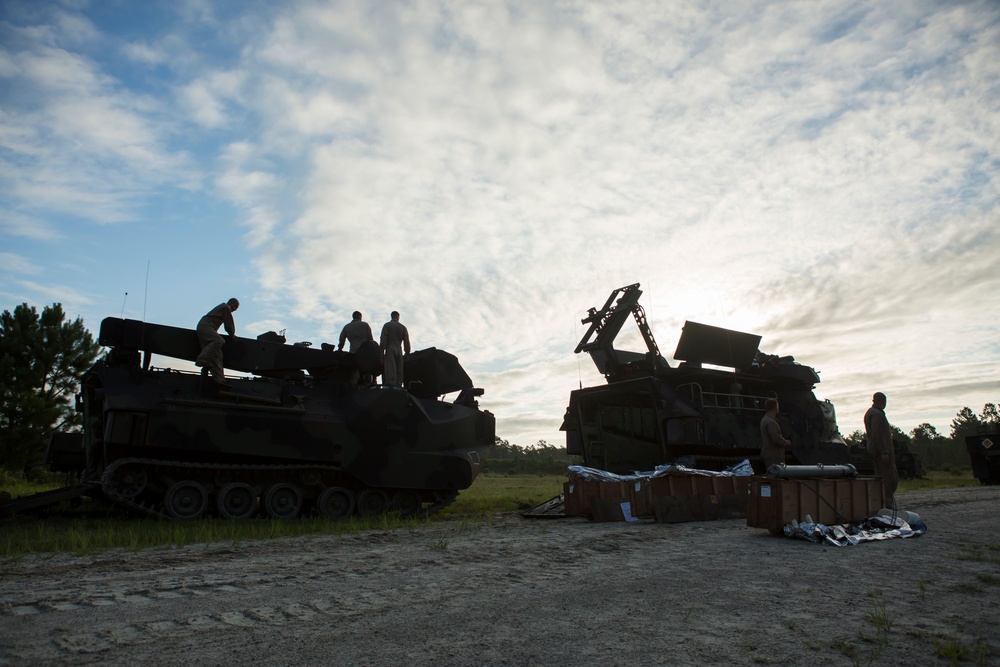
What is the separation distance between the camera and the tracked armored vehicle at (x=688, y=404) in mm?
14789

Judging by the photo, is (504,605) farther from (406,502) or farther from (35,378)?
(35,378)

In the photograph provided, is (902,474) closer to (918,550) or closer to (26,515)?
(918,550)

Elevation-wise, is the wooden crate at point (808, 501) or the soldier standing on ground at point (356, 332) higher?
the soldier standing on ground at point (356, 332)

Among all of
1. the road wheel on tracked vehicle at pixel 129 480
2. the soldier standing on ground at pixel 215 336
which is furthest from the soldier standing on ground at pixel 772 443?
the road wheel on tracked vehicle at pixel 129 480

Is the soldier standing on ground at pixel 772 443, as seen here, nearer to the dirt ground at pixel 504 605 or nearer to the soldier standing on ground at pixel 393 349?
the dirt ground at pixel 504 605

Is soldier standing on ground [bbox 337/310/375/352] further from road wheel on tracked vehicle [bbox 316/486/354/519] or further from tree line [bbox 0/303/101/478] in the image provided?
tree line [bbox 0/303/101/478]

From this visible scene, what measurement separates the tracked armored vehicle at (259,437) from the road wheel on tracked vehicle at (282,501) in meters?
0.02

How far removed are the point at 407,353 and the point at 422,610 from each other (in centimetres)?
850

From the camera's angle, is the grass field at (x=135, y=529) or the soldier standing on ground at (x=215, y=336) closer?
the grass field at (x=135, y=529)

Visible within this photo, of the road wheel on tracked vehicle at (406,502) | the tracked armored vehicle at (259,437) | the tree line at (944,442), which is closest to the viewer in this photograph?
the tracked armored vehicle at (259,437)

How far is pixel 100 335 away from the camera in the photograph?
34.4 feet

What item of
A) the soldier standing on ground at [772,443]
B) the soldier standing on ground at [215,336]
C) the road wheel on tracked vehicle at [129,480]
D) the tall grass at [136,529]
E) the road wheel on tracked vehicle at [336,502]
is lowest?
the tall grass at [136,529]

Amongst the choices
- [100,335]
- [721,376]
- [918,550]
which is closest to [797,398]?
[721,376]

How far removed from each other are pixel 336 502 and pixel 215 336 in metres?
3.17
